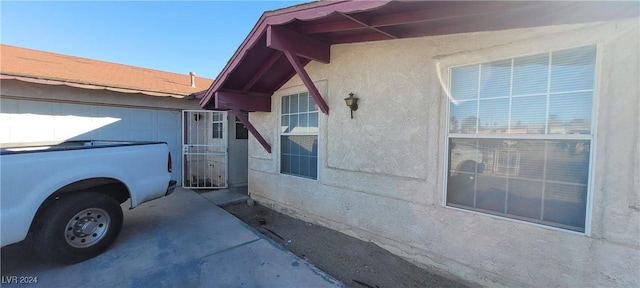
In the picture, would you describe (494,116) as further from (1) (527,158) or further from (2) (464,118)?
(1) (527,158)

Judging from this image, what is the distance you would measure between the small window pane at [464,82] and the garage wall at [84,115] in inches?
298

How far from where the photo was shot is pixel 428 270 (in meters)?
3.28

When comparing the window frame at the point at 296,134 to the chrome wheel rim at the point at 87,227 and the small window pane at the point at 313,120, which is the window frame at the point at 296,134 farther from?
the chrome wheel rim at the point at 87,227

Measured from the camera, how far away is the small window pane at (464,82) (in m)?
2.91

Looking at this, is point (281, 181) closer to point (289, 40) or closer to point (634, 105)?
point (289, 40)

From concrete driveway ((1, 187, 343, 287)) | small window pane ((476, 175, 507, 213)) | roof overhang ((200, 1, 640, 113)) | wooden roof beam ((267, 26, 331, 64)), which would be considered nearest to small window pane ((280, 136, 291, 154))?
roof overhang ((200, 1, 640, 113))

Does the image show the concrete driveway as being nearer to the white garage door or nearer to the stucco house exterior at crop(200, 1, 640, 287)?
the stucco house exterior at crop(200, 1, 640, 287)

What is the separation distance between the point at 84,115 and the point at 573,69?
917 cm

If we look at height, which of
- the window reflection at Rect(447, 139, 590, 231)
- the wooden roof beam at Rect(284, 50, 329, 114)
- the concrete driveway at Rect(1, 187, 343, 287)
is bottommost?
the concrete driveway at Rect(1, 187, 343, 287)

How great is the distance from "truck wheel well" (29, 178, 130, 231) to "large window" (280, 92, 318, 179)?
2817 mm

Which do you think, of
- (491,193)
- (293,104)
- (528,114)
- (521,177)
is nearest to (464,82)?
(528,114)

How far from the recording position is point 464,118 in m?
3.00

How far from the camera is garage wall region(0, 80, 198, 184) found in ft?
17.7

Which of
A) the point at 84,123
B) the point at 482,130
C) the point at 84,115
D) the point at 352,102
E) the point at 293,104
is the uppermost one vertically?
the point at 293,104
